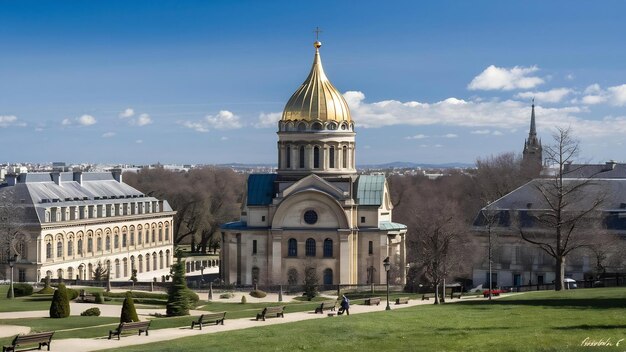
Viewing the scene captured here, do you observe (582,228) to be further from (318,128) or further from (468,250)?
(318,128)

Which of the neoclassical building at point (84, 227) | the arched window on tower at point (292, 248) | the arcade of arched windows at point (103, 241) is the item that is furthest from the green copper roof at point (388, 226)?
the arcade of arched windows at point (103, 241)

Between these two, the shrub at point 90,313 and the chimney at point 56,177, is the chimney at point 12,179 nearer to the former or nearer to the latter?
the chimney at point 56,177

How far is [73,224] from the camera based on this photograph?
9112 cm

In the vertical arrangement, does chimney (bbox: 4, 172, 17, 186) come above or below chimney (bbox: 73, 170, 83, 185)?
below

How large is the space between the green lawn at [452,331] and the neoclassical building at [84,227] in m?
48.1

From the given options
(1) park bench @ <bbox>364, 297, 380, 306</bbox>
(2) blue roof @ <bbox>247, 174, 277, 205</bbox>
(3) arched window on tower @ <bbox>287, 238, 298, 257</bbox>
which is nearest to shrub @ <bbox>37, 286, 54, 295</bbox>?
(1) park bench @ <bbox>364, 297, 380, 306</bbox>

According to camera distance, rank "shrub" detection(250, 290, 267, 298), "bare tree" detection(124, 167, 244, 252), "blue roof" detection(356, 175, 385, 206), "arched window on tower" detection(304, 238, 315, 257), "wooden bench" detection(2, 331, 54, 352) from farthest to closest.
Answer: "bare tree" detection(124, 167, 244, 252), "blue roof" detection(356, 175, 385, 206), "arched window on tower" detection(304, 238, 315, 257), "shrub" detection(250, 290, 267, 298), "wooden bench" detection(2, 331, 54, 352)

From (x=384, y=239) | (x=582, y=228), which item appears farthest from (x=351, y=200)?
(x=582, y=228)

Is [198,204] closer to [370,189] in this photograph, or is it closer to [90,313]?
[370,189]

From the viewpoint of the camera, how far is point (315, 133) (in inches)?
3317

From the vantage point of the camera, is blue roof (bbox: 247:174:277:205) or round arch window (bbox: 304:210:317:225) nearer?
round arch window (bbox: 304:210:317:225)

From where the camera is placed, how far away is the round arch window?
8200 centimetres

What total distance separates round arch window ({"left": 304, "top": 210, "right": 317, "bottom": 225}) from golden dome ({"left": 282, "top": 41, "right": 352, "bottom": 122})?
819 cm

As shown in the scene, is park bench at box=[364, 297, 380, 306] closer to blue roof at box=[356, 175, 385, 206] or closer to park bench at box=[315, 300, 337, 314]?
park bench at box=[315, 300, 337, 314]
